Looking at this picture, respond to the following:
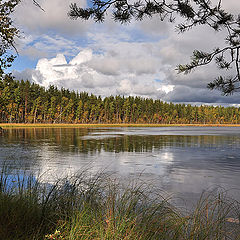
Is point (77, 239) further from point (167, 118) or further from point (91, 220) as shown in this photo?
point (167, 118)

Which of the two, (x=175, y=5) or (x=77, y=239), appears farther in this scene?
(x=175, y=5)

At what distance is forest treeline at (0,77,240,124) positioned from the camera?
98.9m

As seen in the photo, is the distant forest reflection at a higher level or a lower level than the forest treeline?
lower

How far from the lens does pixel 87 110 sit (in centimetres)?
12700

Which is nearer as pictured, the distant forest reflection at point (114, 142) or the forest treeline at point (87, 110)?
the distant forest reflection at point (114, 142)

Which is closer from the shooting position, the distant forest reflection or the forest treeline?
the distant forest reflection

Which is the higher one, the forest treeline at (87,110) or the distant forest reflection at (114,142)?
the forest treeline at (87,110)

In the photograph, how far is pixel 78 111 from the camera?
120m

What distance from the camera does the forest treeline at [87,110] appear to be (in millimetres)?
98875

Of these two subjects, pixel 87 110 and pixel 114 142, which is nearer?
pixel 114 142

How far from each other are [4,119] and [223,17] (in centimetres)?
10858

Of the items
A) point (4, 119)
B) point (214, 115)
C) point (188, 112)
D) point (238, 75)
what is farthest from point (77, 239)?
point (214, 115)

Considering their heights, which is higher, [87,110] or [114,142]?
[87,110]

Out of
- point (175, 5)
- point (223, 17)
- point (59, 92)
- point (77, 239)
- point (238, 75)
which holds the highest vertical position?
point (59, 92)
